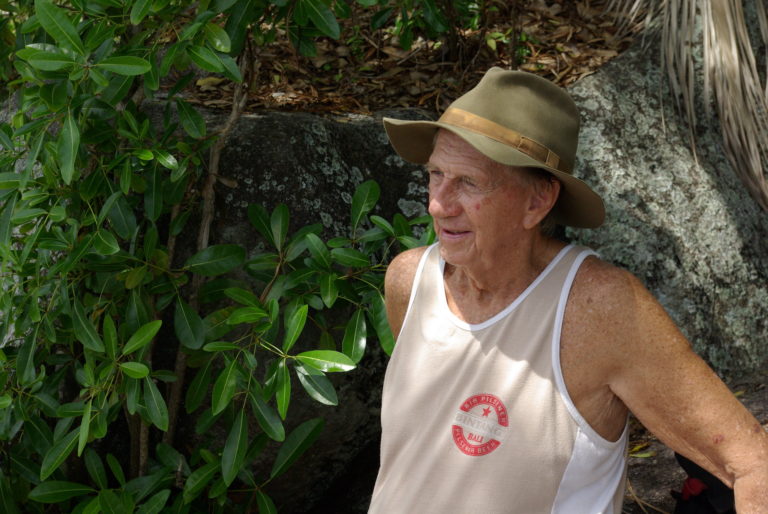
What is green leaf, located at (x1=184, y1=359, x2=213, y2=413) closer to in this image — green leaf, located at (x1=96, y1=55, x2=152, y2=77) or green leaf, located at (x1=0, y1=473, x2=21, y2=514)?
green leaf, located at (x1=0, y1=473, x2=21, y2=514)

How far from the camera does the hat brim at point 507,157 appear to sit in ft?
6.31

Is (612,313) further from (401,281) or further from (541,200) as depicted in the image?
(401,281)

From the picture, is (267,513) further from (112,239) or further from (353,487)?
(112,239)

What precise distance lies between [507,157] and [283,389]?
3.11ft

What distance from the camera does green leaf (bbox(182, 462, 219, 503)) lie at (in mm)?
2662

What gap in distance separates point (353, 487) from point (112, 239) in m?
1.44

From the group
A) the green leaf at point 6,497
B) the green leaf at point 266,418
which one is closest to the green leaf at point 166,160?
the green leaf at point 266,418

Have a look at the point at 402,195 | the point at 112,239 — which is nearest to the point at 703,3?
the point at 402,195

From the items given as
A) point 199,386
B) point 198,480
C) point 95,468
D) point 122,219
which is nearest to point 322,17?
point 122,219

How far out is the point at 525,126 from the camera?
1.98 metres

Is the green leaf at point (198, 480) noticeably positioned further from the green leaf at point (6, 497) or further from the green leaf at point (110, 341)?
the green leaf at point (6, 497)

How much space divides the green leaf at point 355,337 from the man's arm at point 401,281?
19 centimetres

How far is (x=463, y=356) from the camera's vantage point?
2080 millimetres

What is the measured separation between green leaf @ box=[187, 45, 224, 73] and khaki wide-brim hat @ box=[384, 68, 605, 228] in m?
0.64
